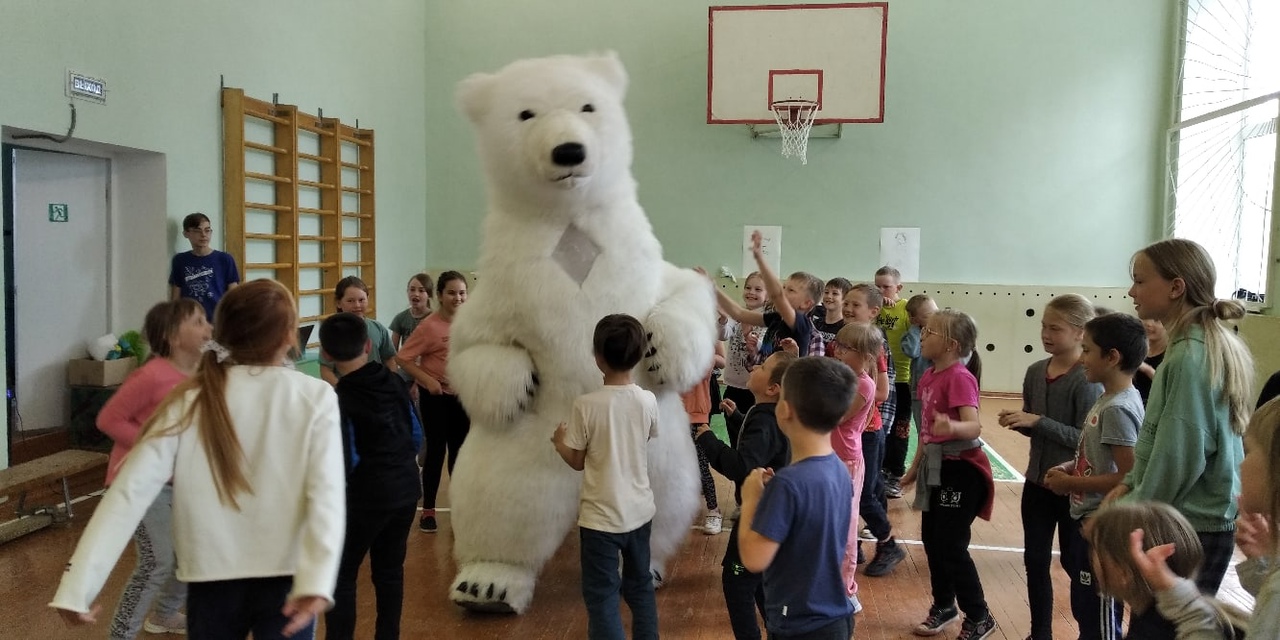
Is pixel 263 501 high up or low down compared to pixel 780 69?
down

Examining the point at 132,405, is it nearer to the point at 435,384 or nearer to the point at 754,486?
the point at 435,384

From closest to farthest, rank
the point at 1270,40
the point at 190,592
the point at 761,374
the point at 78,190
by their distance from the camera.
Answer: the point at 190,592, the point at 761,374, the point at 78,190, the point at 1270,40

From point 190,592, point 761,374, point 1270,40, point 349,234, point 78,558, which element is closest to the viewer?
point 78,558

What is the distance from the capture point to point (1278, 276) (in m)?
5.23

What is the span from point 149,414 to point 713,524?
2271 millimetres

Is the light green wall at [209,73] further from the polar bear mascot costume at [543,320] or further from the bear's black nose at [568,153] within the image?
the bear's black nose at [568,153]

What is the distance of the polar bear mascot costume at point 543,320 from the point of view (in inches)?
106

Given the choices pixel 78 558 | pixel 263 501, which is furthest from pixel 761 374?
pixel 78 558

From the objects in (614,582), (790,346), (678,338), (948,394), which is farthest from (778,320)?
(614,582)

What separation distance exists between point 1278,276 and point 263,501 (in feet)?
19.2

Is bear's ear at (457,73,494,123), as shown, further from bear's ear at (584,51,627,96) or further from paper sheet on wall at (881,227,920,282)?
paper sheet on wall at (881,227,920,282)

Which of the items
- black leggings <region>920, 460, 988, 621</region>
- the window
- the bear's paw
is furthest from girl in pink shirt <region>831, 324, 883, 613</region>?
the window

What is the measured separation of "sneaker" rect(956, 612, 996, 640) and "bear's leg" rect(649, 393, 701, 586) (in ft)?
3.01

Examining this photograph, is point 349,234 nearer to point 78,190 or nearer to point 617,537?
point 78,190
